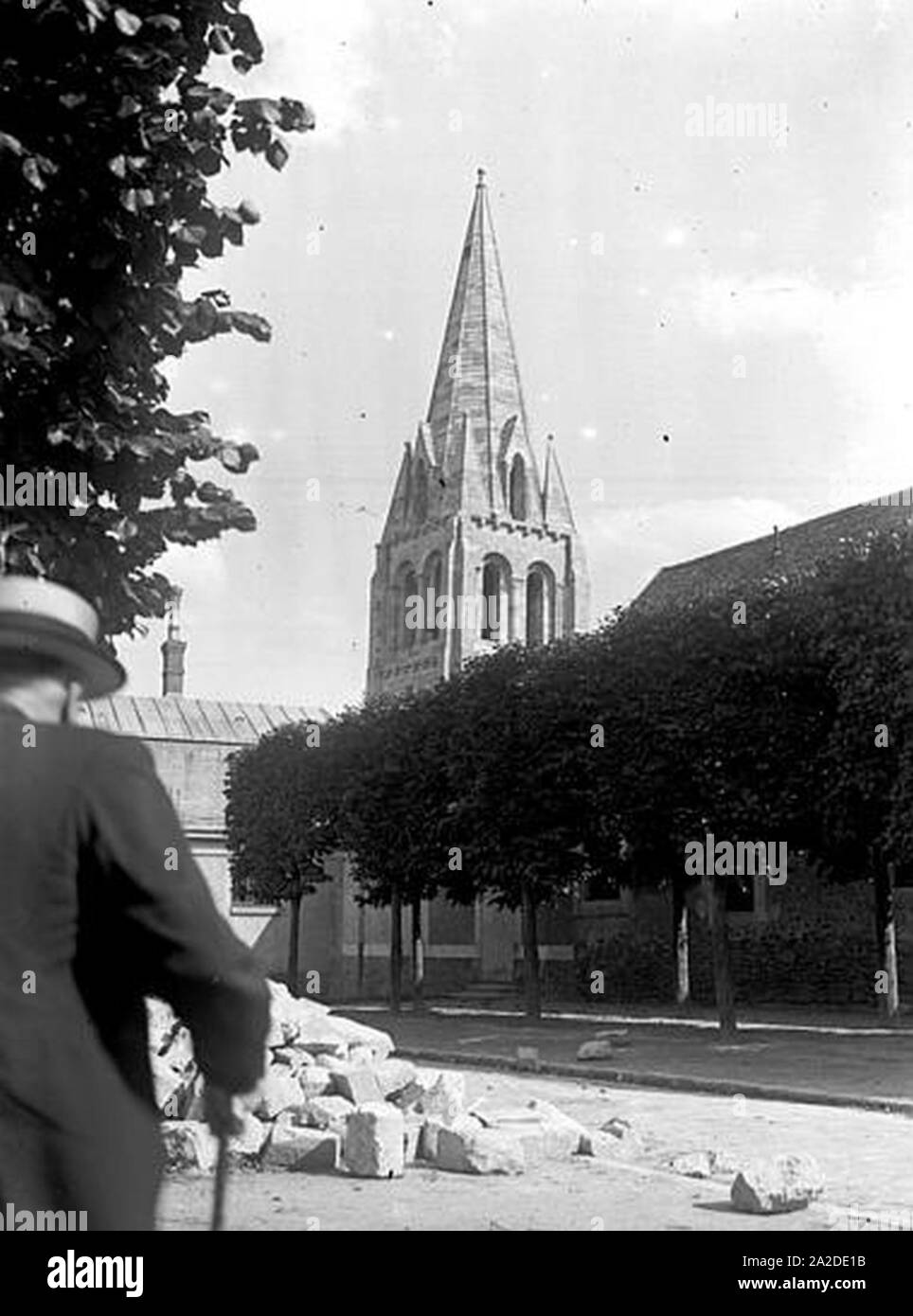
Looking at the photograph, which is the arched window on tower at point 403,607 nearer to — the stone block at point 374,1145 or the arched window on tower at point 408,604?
the arched window on tower at point 408,604

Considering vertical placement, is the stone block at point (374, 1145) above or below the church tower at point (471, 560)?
below

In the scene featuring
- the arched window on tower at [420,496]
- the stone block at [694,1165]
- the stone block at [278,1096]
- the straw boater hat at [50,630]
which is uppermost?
the arched window on tower at [420,496]

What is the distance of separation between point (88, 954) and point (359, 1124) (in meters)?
7.37

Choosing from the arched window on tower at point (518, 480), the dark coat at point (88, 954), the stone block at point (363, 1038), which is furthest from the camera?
the arched window on tower at point (518, 480)

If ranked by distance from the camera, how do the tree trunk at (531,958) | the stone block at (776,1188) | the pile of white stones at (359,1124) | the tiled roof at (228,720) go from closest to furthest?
1. the stone block at (776,1188)
2. the pile of white stones at (359,1124)
3. the tree trunk at (531,958)
4. the tiled roof at (228,720)

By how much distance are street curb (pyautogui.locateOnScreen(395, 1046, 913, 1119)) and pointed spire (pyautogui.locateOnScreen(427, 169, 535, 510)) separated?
25.7 ft

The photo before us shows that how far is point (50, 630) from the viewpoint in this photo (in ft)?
10.1

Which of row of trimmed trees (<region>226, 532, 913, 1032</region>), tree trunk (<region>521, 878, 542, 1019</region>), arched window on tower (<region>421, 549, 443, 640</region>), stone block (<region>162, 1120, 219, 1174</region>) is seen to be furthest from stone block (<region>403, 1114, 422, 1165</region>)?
arched window on tower (<region>421, 549, 443, 640</region>)

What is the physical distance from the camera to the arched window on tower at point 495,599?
172ft

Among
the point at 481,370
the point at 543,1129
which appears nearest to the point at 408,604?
the point at 481,370

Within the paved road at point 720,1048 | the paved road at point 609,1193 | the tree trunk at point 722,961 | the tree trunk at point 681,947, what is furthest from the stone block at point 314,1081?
the tree trunk at point 681,947

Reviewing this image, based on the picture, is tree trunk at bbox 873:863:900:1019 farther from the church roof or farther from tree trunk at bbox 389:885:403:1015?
the church roof

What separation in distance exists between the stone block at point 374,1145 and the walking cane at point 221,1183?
21.2 feet
